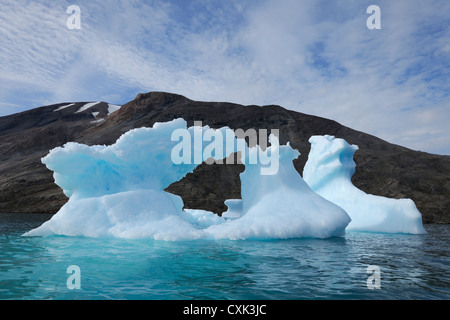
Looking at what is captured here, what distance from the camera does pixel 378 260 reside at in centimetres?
846

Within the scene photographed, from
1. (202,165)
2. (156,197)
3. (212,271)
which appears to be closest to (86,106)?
(202,165)

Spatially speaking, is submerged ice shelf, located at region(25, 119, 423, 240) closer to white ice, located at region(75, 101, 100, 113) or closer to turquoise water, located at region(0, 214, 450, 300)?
turquoise water, located at region(0, 214, 450, 300)

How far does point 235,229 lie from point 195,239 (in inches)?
66.3

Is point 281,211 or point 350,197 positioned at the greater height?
point 350,197

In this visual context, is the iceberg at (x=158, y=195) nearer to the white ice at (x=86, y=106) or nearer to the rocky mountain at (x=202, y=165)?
the rocky mountain at (x=202, y=165)

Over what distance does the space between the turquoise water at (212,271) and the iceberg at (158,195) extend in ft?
3.85

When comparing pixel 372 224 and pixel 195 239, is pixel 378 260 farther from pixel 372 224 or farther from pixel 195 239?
pixel 372 224

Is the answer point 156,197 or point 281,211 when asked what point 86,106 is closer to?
point 156,197

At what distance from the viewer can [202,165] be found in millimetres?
61688

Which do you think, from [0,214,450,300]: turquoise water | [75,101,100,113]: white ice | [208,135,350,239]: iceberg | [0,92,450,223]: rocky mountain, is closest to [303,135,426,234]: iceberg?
[208,135,350,239]: iceberg

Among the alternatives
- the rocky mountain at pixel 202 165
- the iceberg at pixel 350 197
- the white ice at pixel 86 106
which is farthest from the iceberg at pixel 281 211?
the white ice at pixel 86 106

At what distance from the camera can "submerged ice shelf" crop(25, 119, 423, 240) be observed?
37.6ft

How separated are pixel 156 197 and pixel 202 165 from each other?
161 feet
